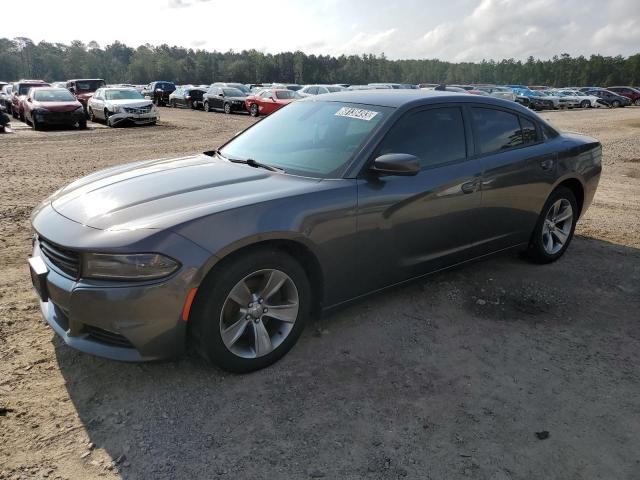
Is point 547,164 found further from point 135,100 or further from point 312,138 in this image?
point 135,100

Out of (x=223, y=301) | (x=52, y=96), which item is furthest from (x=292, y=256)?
(x=52, y=96)

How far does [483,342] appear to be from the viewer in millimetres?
3619

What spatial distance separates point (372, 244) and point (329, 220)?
43 centimetres

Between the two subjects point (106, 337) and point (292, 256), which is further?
point (292, 256)

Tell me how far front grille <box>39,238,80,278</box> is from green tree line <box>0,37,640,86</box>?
431 ft

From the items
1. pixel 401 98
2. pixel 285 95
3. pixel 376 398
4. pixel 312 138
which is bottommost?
pixel 376 398

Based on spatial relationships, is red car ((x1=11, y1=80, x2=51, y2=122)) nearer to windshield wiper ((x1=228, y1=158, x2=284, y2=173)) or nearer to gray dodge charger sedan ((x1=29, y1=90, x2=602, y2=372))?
windshield wiper ((x1=228, y1=158, x2=284, y2=173))

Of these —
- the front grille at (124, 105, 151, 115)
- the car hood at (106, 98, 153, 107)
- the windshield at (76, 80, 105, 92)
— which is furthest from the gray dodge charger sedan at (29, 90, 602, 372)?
the windshield at (76, 80, 105, 92)

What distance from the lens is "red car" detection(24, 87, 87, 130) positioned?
18.1 meters

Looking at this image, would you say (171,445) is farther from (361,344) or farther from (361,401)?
(361,344)

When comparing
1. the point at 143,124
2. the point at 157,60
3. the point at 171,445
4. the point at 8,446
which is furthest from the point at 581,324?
the point at 157,60

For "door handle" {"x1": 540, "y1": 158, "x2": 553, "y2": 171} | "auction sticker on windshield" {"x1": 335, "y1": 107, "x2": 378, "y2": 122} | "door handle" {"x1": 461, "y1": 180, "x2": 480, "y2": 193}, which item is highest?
"auction sticker on windshield" {"x1": 335, "y1": 107, "x2": 378, "y2": 122}

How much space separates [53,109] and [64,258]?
58.6 feet

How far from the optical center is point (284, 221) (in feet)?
9.98
